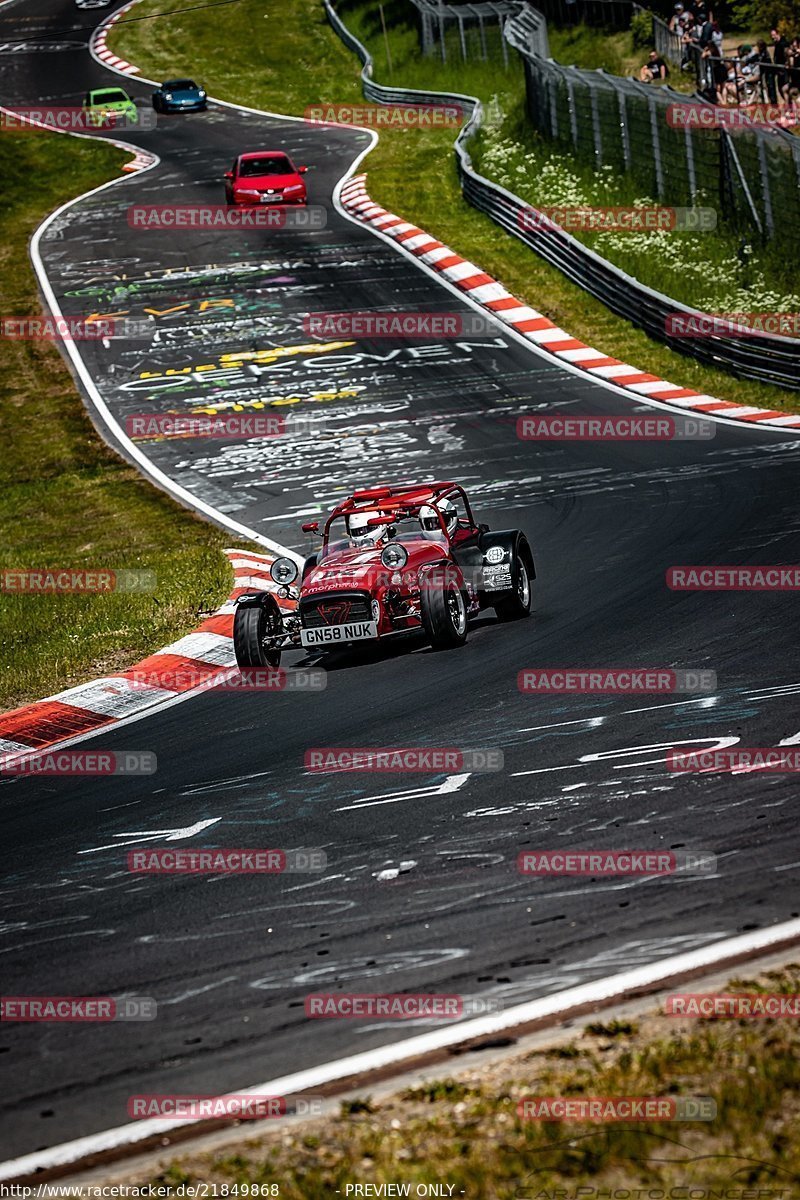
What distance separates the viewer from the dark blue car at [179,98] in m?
47.8

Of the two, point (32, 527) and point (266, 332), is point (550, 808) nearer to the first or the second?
point (32, 527)

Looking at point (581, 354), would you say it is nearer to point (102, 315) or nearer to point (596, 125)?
point (596, 125)

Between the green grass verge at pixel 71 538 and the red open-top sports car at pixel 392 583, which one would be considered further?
the green grass verge at pixel 71 538

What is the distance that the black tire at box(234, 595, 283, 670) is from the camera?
463 inches

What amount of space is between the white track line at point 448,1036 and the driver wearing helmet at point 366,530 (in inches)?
299

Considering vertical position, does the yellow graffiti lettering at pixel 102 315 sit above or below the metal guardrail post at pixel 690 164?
below

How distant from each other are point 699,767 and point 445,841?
1432 millimetres

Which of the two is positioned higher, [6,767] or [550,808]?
[550,808]

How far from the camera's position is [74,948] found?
637 cm

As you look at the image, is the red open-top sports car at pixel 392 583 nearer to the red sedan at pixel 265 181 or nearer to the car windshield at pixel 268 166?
the red sedan at pixel 265 181

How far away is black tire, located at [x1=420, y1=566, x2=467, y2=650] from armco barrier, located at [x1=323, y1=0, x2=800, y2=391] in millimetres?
10098

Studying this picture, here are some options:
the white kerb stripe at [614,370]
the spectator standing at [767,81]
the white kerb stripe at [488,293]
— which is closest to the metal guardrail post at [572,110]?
the white kerb stripe at [488,293]

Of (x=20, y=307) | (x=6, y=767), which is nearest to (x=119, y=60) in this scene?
(x=20, y=307)

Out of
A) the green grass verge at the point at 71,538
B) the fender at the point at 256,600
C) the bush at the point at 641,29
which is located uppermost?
the bush at the point at 641,29
